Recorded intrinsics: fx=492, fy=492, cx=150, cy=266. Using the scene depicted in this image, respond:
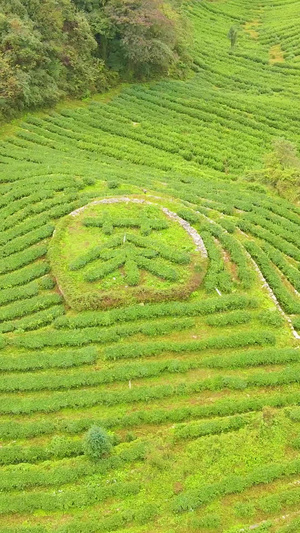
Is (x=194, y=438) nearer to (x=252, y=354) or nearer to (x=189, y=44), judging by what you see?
(x=252, y=354)

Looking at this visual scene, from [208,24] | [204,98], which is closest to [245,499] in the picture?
[204,98]

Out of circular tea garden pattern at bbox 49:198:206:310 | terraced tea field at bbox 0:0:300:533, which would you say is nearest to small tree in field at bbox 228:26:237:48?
terraced tea field at bbox 0:0:300:533

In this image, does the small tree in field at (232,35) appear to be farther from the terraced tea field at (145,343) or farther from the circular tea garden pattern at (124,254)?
the circular tea garden pattern at (124,254)

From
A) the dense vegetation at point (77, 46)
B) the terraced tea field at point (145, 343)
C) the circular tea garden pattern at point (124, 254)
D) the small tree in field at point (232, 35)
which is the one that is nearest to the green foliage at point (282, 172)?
the terraced tea field at point (145, 343)

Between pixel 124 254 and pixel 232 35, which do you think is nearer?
pixel 124 254

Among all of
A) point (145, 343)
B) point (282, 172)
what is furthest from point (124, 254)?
point (282, 172)

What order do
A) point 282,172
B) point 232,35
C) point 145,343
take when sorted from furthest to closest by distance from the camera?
1. point 232,35
2. point 282,172
3. point 145,343

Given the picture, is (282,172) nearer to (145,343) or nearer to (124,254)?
(124,254)

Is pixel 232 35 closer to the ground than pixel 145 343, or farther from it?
farther from it
